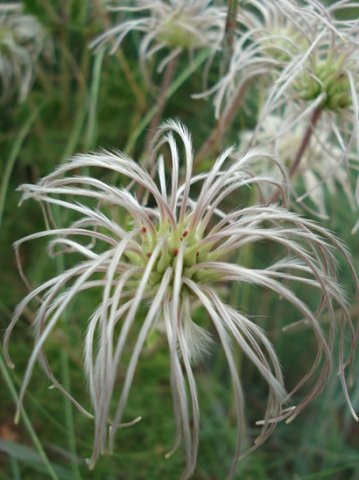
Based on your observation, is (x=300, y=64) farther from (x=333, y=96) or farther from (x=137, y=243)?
(x=137, y=243)

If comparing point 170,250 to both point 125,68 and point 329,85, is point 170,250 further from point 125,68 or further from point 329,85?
point 125,68

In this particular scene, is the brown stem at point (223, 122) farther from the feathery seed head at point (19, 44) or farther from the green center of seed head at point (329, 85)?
the feathery seed head at point (19, 44)

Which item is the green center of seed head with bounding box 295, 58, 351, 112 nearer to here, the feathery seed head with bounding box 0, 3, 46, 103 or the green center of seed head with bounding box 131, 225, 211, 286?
the green center of seed head with bounding box 131, 225, 211, 286

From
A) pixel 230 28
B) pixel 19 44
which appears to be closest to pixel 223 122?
pixel 230 28

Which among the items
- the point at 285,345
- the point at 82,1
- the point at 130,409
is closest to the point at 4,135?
the point at 82,1

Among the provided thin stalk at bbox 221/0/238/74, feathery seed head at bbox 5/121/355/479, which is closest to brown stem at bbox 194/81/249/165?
thin stalk at bbox 221/0/238/74
